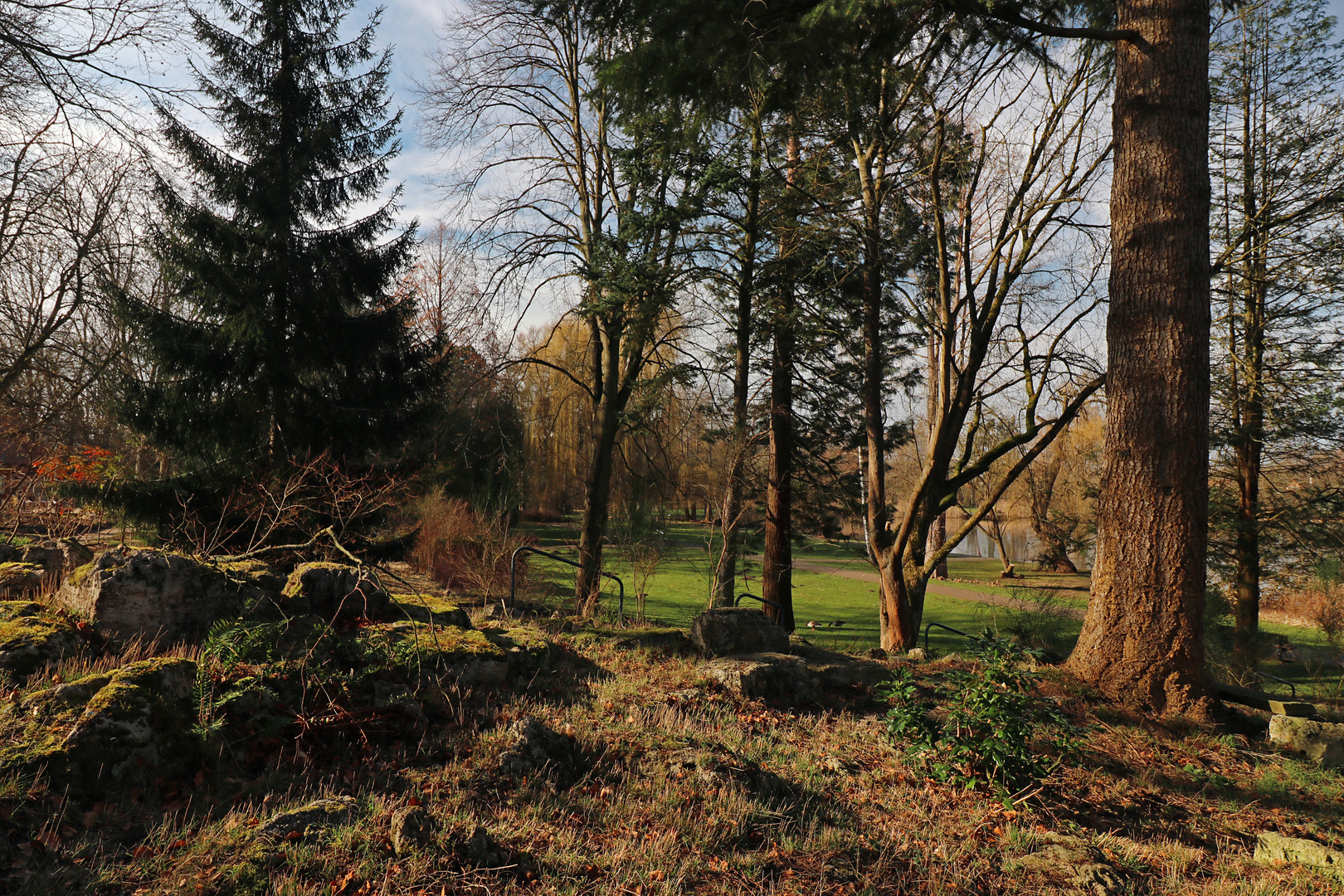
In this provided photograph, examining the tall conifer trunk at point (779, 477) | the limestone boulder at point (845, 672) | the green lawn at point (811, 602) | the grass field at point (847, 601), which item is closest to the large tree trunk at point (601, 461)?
the grass field at point (847, 601)

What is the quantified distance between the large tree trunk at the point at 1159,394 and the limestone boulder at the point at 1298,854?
2.22 m

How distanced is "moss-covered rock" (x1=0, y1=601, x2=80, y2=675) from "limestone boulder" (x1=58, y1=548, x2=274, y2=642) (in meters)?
0.24

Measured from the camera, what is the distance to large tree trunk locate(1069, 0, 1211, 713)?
571 cm

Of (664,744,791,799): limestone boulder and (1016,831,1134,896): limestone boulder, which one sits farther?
(664,744,791,799): limestone boulder

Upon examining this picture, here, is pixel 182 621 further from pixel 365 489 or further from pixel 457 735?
pixel 365 489

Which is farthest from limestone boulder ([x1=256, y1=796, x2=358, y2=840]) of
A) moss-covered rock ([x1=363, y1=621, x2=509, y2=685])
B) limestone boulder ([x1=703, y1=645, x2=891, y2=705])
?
limestone boulder ([x1=703, y1=645, x2=891, y2=705])

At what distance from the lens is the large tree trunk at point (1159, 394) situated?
18.7ft

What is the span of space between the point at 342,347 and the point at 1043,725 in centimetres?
1162

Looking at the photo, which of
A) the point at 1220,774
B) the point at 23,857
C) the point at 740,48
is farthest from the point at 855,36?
the point at 23,857

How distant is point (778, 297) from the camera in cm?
1153

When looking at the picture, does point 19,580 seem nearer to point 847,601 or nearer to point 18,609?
point 18,609

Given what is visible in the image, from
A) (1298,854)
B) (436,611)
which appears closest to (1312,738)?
(1298,854)

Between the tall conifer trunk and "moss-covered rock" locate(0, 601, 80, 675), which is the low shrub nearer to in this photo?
the tall conifer trunk

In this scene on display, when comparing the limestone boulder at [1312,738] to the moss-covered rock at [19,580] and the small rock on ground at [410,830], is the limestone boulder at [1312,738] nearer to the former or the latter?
the small rock on ground at [410,830]
